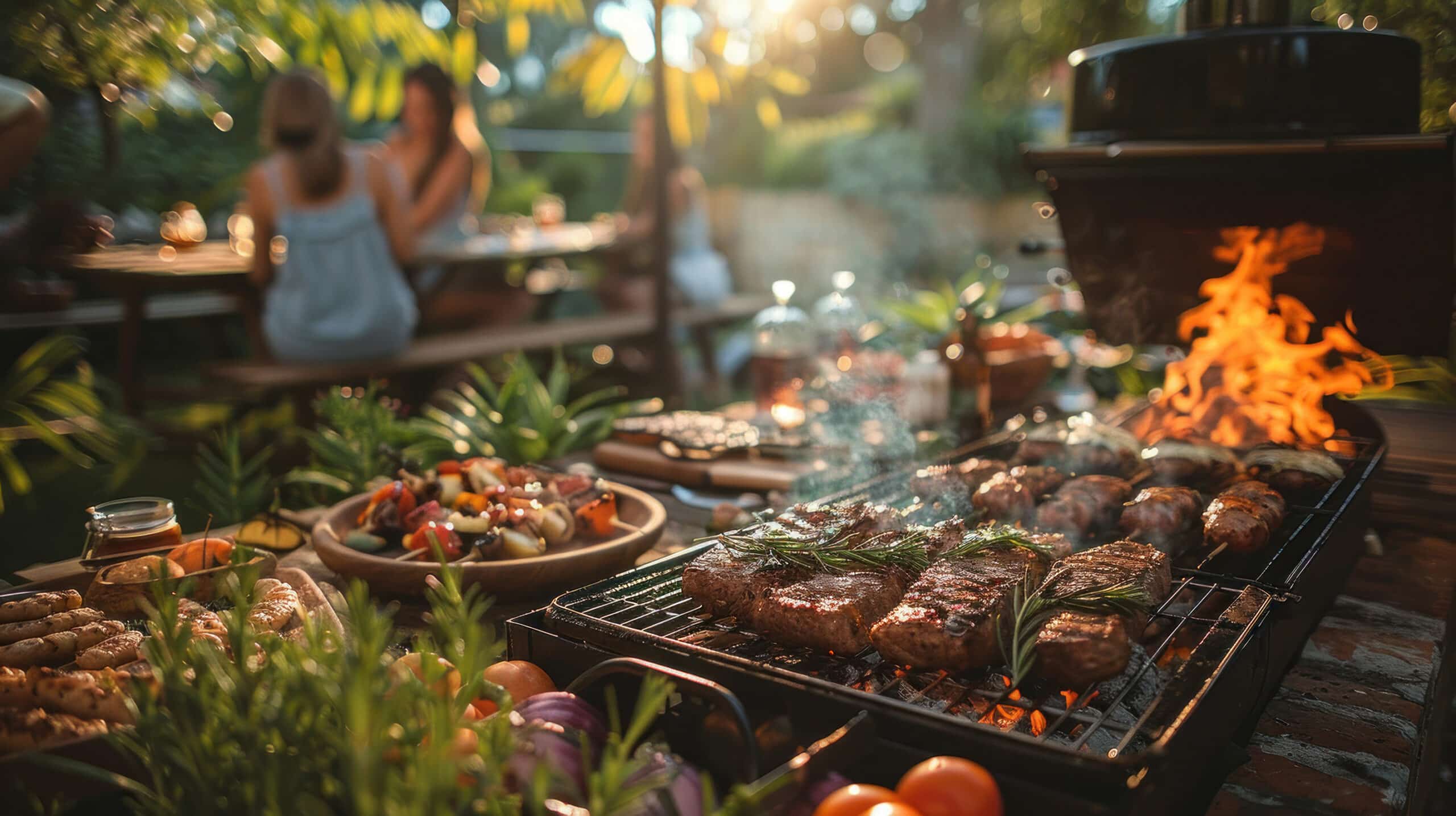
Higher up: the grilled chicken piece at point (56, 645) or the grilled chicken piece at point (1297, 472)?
the grilled chicken piece at point (56, 645)

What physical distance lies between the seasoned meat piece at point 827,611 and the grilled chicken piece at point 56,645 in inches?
53.4

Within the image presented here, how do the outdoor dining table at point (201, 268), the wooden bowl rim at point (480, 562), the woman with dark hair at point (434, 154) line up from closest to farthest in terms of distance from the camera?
the wooden bowl rim at point (480, 562) < the outdoor dining table at point (201, 268) < the woman with dark hair at point (434, 154)

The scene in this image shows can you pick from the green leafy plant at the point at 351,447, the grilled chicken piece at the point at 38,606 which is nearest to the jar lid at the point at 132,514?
the grilled chicken piece at the point at 38,606

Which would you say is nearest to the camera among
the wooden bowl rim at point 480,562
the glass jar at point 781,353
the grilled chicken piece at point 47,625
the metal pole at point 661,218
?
the grilled chicken piece at point 47,625

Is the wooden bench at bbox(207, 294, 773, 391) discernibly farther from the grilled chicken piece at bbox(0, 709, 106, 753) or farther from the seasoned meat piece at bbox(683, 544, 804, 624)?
the grilled chicken piece at bbox(0, 709, 106, 753)

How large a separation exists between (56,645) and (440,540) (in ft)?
2.75

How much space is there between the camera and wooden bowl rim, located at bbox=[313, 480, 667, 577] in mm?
2447

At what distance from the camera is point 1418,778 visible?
2.00m

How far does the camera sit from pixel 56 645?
78.4 inches

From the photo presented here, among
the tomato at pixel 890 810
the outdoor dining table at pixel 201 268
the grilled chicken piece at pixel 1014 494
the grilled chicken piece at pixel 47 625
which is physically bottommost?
the tomato at pixel 890 810

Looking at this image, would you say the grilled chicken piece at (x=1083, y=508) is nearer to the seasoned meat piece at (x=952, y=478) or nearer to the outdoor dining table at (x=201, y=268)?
the seasoned meat piece at (x=952, y=478)

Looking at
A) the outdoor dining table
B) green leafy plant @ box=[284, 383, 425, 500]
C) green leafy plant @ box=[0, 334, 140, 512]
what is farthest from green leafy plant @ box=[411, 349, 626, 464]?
the outdoor dining table

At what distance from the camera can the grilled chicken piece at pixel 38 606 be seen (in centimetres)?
210

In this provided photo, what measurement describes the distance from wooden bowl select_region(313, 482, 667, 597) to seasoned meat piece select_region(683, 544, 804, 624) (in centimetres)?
42
